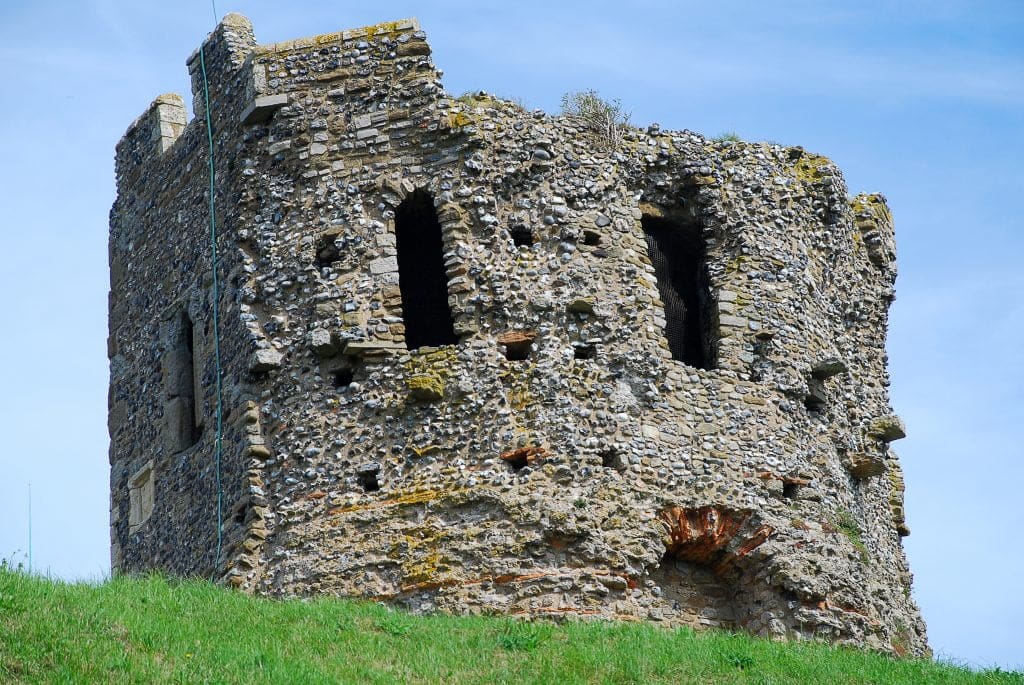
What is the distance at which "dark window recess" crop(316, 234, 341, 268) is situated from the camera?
23.7 metres

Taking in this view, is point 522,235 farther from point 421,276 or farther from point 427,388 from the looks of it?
point 427,388

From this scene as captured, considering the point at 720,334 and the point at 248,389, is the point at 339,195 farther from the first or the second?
the point at 720,334

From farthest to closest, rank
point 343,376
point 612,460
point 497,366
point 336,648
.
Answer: point 343,376 → point 497,366 → point 612,460 → point 336,648

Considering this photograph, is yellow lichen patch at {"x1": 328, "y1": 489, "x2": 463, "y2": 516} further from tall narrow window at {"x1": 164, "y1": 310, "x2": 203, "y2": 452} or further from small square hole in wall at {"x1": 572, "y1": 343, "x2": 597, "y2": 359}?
tall narrow window at {"x1": 164, "y1": 310, "x2": 203, "y2": 452}

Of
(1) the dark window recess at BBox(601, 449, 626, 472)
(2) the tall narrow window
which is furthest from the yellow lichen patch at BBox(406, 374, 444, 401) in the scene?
(2) the tall narrow window

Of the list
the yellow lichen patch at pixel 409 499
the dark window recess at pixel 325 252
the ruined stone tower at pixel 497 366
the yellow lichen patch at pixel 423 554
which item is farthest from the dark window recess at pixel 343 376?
the yellow lichen patch at pixel 423 554

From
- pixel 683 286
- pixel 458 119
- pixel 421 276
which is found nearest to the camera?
pixel 458 119

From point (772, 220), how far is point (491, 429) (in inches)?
189

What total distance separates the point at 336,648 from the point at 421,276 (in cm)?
620

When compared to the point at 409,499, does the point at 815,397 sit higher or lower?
higher

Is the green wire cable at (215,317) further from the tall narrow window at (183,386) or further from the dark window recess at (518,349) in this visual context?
the dark window recess at (518,349)

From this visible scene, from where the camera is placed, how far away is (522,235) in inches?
934

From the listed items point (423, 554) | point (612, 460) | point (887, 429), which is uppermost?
point (887, 429)

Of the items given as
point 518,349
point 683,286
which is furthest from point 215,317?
point 683,286
